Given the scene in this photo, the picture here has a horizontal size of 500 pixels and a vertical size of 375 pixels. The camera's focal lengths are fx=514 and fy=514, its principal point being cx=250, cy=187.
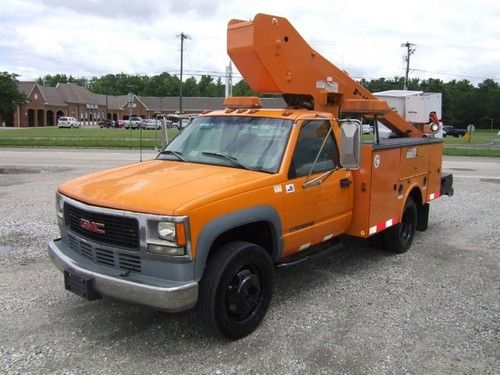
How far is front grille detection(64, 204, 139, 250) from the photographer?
3961mm

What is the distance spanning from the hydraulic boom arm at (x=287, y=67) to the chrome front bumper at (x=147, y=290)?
3.04 meters

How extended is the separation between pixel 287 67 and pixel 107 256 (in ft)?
10.7

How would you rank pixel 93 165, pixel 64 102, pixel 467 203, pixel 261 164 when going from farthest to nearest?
pixel 64 102, pixel 93 165, pixel 467 203, pixel 261 164

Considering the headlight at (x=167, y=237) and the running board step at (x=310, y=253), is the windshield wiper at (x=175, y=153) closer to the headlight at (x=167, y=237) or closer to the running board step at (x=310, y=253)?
the running board step at (x=310, y=253)

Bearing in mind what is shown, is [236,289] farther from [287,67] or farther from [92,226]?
[287,67]

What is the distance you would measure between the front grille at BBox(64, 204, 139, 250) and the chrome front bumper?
0.25 m

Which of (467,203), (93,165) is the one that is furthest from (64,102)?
(467,203)

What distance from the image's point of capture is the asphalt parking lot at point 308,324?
3.98 m

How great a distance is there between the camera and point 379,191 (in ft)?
19.9

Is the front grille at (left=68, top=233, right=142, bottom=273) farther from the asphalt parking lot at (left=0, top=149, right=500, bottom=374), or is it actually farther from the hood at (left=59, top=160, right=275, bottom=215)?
the asphalt parking lot at (left=0, top=149, right=500, bottom=374)

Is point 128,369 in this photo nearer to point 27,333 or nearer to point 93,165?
point 27,333

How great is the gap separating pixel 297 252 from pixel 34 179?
35.9ft

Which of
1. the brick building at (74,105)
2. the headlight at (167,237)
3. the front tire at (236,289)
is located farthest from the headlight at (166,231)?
the brick building at (74,105)

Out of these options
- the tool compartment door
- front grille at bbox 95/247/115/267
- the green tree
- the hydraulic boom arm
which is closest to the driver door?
the tool compartment door
